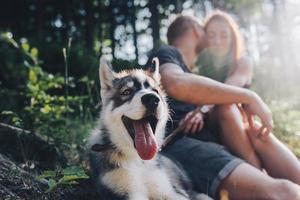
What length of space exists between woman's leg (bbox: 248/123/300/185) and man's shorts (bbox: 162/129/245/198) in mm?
384

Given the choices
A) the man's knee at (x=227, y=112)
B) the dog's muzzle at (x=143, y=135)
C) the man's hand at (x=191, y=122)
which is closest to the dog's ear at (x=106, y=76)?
the dog's muzzle at (x=143, y=135)

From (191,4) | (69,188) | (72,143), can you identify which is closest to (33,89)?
(72,143)

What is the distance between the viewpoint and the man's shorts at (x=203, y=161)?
4027 mm

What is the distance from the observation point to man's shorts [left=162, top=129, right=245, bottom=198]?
13.2 feet

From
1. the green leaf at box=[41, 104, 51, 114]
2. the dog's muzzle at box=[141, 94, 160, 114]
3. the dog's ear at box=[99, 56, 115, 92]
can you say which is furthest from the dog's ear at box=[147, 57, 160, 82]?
the green leaf at box=[41, 104, 51, 114]

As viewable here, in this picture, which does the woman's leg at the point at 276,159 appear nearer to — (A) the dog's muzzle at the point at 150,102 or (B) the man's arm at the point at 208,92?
(B) the man's arm at the point at 208,92

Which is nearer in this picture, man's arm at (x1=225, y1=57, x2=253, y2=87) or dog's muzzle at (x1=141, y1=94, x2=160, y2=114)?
dog's muzzle at (x1=141, y1=94, x2=160, y2=114)

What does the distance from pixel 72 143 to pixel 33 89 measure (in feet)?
2.89

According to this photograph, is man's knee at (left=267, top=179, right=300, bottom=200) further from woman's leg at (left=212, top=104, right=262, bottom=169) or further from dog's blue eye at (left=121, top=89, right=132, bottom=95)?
dog's blue eye at (left=121, top=89, right=132, bottom=95)

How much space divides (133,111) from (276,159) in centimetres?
154

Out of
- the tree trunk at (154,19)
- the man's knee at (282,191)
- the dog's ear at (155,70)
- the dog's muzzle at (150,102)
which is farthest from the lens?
the tree trunk at (154,19)

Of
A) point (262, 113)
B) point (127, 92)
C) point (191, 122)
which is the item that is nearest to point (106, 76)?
point (127, 92)

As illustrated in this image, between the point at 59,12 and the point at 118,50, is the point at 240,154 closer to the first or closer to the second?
the point at 118,50

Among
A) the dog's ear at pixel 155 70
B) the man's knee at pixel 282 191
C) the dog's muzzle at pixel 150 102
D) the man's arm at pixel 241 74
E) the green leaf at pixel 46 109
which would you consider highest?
the dog's ear at pixel 155 70
